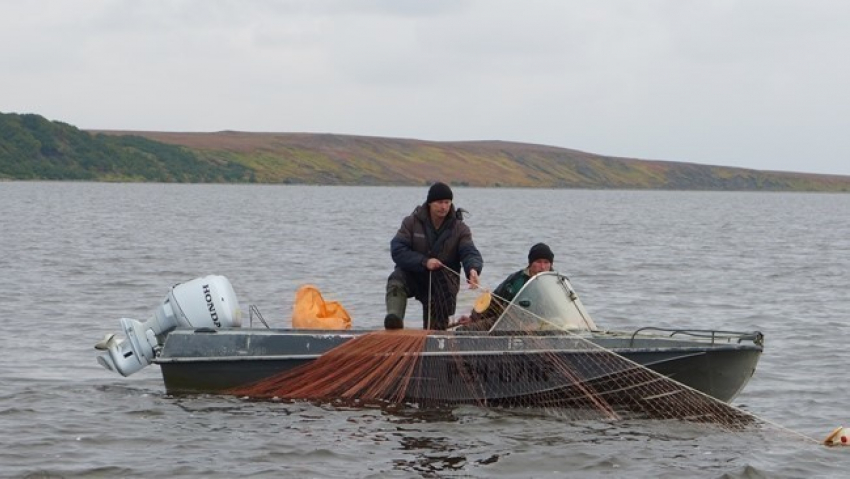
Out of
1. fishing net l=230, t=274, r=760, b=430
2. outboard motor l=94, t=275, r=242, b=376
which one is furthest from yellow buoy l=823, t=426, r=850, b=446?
outboard motor l=94, t=275, r=242, b=376

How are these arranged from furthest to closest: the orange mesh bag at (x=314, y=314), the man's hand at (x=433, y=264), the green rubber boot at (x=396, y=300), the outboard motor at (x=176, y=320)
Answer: the orange mesh bag at (x=314, y=314) < the outboard motor at (x=176, y=320) < the green rubber boot at (x=396, y=300) < the man's hand at (x=433, y=264)

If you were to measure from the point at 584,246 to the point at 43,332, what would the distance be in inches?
1191

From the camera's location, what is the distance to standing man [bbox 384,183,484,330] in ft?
47.1

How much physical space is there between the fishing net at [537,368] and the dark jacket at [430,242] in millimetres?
760

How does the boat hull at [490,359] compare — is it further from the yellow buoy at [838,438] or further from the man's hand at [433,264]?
the yellow buoy at [838,438]

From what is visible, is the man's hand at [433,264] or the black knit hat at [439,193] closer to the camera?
the man's hand at [433,264]

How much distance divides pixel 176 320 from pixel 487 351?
11.4 ft

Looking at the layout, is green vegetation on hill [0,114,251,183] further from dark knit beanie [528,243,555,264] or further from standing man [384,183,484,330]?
dark knit beanie [528,243,555,264]

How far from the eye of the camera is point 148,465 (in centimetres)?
1169

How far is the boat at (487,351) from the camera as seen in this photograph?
13.3 metres

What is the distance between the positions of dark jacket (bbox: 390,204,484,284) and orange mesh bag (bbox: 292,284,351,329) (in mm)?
1001

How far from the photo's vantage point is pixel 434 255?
47.5ft

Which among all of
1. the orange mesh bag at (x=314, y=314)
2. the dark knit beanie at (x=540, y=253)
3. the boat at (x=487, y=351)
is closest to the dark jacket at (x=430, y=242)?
the dark knit beanie at (x=540, y=253)

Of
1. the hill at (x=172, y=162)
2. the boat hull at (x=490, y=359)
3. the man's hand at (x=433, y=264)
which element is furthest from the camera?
the hill at (x=172, y=162)
